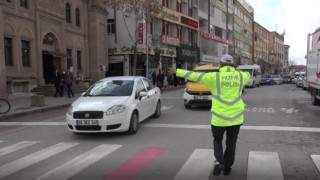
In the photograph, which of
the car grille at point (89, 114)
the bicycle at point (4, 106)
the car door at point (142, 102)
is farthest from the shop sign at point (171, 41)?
the car grille at point (89, 114)

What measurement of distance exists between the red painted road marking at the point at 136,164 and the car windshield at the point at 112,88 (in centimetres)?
291

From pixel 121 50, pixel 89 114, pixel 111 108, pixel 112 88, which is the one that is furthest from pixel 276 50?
pixel 89 114

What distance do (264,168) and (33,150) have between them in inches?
191

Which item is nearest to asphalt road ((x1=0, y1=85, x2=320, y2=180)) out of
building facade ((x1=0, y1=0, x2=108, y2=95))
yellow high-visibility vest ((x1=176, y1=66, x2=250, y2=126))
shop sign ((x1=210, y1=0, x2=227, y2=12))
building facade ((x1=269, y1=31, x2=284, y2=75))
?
yellow high-visibility vest ((x1=176, y1=66, x2=250, y2=126))

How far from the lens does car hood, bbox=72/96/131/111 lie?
9914 mm

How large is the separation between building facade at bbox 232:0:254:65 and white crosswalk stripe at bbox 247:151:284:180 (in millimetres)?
68927

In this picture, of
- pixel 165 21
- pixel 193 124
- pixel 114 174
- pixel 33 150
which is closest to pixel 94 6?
pixel 165 21

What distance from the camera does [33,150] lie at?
881 cm

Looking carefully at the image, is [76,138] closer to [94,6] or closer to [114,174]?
[114,174]

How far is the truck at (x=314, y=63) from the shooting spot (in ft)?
54.0

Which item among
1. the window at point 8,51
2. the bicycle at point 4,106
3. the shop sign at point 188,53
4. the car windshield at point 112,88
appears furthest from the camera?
the shop sign at point 188,53

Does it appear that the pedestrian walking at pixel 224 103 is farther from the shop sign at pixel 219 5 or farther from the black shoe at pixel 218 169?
the shop sign at pixel 219 5

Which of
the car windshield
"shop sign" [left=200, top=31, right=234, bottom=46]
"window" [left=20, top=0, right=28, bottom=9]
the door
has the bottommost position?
the car windshield

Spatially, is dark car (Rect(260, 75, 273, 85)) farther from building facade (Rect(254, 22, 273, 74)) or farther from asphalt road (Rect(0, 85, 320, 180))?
asphalt road (Rect(0, 85, 320, 180))
